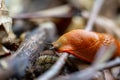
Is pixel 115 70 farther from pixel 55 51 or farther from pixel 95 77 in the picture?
pixel 55 51

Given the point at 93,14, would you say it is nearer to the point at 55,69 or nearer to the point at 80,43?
the point at 80,43

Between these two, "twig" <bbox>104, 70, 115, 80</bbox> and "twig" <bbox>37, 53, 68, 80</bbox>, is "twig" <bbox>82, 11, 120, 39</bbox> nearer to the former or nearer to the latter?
"twig" <bbox>104, 70, 115, 80</bbox>

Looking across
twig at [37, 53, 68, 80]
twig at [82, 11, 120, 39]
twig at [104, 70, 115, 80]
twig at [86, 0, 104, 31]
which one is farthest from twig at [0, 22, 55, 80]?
twig at [82, 11, 120, 39]

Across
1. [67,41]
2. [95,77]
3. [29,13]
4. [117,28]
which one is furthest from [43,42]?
[117,28]

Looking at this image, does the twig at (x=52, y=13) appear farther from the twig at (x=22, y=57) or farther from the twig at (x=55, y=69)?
the twig at (x=55, y=69)

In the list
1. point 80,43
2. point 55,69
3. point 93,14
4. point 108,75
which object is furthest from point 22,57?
point 93,14

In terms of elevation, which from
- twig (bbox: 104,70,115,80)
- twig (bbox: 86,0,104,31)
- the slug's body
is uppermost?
twig (bbox: 86,0,104,31)
